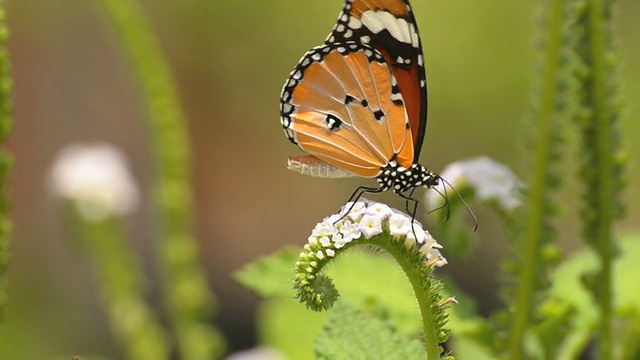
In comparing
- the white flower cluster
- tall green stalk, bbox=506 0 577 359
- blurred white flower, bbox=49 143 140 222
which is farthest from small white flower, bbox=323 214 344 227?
blurred white flower, bbox=49 143 140 222

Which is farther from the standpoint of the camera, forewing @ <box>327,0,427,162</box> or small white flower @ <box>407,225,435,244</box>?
forewing @ <box>327,0,427,162</box>

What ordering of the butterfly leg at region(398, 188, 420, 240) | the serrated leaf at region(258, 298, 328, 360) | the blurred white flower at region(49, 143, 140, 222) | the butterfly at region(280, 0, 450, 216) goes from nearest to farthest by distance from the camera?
1. the butterfly leg at region(398, 188, 420, 240)
2. the butterfly at region(280, 0, 450, 216)
3. the serrated leaf at region(258, 298, 328, 360)
4. the blurred white flower at region(49, 143, 140, 222)

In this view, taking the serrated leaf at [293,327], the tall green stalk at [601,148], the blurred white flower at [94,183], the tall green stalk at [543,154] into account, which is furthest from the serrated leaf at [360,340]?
the blurred white flower at [94,183]

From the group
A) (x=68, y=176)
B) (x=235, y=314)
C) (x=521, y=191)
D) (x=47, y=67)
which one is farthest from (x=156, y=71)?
(x=47, y=67)

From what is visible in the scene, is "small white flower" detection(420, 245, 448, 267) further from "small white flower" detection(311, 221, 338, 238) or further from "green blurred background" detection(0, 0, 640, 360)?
"green blurred background" detection(0, 0, 640, 360)

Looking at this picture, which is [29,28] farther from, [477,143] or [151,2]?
[477,143]

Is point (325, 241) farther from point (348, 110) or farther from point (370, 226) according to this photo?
point (348, 110)
